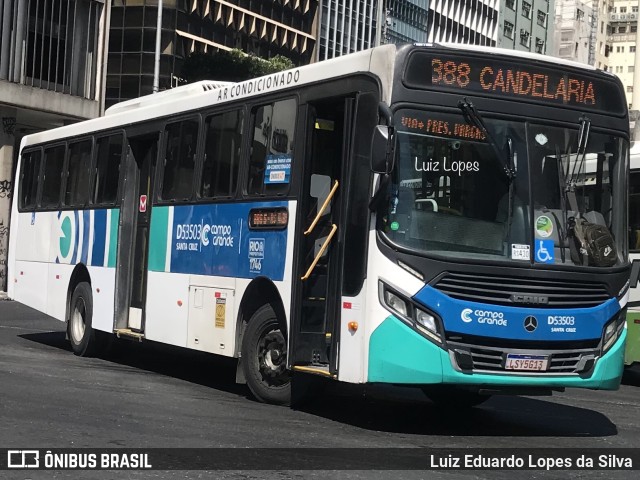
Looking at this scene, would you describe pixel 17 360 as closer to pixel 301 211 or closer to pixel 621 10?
pixel 301 211

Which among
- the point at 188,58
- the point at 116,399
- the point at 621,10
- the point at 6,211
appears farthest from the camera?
the point at 621,10

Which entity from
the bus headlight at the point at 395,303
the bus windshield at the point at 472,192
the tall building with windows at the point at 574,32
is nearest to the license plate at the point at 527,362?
the bus windshield at the point at 472,192

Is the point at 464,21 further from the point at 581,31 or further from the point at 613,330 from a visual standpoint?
the point at 613,330

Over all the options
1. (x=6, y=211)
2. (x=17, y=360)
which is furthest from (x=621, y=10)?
(x=17, y=360)

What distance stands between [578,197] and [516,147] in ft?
2.36

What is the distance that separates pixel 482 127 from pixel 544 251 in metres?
1.15

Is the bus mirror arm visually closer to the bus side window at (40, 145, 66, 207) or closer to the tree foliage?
the bus side window at (40, 145, 66, 207)

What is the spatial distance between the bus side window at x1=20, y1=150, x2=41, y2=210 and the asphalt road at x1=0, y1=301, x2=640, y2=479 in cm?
360

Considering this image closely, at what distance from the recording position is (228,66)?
2539 inches

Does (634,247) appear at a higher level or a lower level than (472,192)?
lower

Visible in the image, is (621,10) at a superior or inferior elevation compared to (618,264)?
superior

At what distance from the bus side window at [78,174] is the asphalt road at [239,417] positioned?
231cm

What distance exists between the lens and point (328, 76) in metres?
11.7

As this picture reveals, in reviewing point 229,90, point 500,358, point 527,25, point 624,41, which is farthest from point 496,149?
point 624,41
